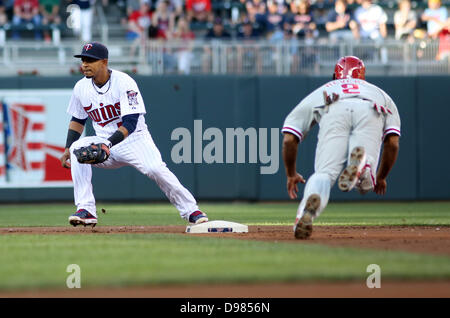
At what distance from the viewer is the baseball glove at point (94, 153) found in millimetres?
8203

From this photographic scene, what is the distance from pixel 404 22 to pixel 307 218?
1274 cm

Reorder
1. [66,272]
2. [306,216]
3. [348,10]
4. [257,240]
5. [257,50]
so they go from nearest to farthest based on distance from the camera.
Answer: [66,272]
[306,216]
[257,240]
[257,50]
[348,10]

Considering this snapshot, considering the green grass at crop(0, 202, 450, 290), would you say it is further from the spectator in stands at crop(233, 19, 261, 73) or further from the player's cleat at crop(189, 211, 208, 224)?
the spectator in stands at crop(233, 19, 261, 73)

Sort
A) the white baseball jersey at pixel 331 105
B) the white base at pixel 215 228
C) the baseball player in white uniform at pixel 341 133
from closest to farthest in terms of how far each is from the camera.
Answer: the baseball player in white uniform at pixel 341 133 < the white baseball jersey at pixel 331 105 < the white base at pixel 215 228

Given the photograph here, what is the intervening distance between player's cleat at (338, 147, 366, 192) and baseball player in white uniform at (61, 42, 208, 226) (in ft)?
7.53

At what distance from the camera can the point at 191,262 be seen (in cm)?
531

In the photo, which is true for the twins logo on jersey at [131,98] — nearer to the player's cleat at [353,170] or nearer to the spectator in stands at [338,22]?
the player's cleat at [353,170]

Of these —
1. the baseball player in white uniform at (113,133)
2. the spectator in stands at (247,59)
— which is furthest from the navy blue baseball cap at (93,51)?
the spectator in stands at (247,59)

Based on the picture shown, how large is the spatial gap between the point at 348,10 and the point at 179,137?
5429 millimetres

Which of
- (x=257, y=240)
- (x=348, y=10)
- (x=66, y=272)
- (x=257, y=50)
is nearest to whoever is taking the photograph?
(x=66, y=272)

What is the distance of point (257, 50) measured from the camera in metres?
16.9

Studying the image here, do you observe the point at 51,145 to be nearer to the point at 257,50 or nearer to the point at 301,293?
the point at 257,50

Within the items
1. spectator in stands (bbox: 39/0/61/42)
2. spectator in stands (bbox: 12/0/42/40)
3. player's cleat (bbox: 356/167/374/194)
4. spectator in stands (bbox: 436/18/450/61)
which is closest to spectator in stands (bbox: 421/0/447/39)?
spectator in stands (bbox: 436/18/450/61)
